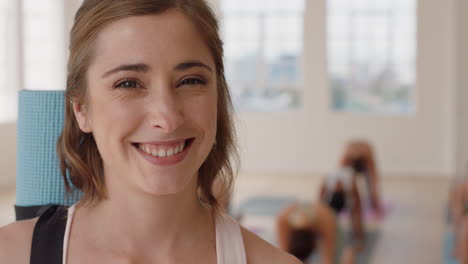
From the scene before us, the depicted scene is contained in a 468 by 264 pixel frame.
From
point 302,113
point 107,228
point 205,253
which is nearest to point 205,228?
point 205,253

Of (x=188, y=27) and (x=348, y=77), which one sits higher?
(x=348, y=77)

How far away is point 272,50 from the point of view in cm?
970

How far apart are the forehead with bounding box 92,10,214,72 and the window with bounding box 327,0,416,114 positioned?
845 cm

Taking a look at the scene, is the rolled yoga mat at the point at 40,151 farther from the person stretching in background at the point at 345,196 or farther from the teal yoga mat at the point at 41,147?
the person stretching in background at the point at 345,196

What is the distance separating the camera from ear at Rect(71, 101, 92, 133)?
1.14m

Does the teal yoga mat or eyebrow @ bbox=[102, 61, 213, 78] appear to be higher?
eyebrow @ bbox=[102, 61, 213, 78]

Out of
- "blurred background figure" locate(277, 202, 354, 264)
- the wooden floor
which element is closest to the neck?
"blurred background figure" locate(277, 202, 354, 264)

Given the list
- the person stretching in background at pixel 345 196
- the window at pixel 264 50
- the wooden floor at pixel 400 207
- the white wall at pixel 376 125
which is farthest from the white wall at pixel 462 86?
the person stretching in background at pixel 345 196

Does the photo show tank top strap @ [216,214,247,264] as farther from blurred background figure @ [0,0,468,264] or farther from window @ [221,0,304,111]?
window @ [221,0,304,111]

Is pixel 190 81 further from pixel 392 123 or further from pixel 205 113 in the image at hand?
pixel 392 123

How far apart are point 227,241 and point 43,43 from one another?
8418 mm

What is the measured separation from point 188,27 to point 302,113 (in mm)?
8380

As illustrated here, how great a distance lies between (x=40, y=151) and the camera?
1.34 metres

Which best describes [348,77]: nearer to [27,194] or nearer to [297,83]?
[297,83]
